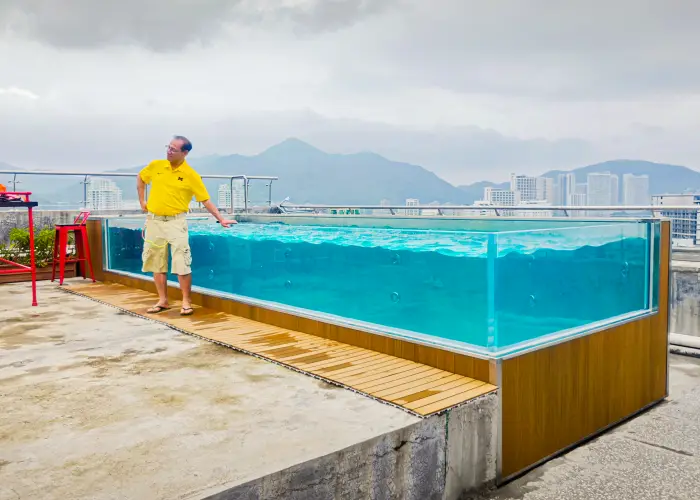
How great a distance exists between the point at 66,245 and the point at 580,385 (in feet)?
20.6

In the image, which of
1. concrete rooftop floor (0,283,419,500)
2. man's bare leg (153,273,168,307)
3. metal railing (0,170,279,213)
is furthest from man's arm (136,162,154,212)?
metal railing (0,170,279,213)

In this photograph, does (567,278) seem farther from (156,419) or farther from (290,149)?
(290,149)

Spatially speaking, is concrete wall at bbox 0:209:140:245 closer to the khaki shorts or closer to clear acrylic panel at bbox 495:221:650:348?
the khaki shorts

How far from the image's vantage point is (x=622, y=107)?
75125mm

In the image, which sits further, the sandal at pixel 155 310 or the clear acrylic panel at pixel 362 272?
the sandal at pixel 155 310

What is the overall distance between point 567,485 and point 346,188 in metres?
63.3

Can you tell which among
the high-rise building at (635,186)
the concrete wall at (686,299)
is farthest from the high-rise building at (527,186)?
the high-rise building at (635,186)

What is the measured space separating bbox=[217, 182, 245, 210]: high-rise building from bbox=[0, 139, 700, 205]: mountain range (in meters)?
0.16

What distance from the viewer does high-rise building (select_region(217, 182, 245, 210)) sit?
10555 mm

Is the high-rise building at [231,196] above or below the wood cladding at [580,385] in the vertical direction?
above

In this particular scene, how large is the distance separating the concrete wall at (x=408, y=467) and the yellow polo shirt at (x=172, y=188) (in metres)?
3.17

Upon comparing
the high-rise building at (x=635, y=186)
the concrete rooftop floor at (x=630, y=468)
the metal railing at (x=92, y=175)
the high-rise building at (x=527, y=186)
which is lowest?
the concrete rooftop floor at (x=630, y=468)

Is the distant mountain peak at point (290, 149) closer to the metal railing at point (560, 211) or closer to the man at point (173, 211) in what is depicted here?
the metal railing at point (560, 211)

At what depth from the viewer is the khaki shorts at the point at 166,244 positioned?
16.0 feet
